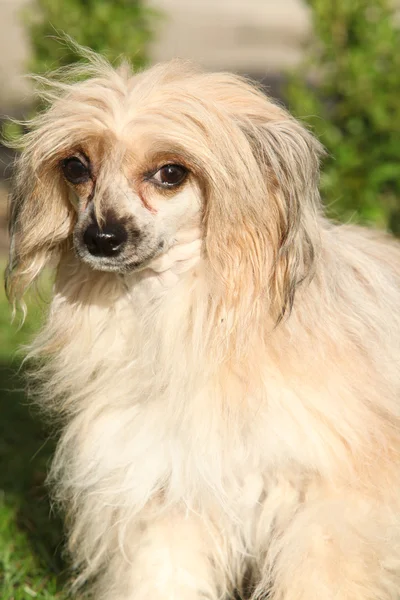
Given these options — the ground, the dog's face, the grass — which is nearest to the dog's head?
the dog's face

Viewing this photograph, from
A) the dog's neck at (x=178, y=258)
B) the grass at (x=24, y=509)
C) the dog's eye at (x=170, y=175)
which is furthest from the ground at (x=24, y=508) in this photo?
the dog's eye at (x=170, y=175)

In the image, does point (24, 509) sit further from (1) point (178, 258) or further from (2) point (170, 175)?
(2) point (170, 175)

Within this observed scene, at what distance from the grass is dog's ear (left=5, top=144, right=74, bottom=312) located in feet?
1.57

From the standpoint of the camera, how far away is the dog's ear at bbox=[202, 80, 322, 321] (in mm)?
2924

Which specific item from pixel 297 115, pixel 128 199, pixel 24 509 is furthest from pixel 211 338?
pixel 297 115

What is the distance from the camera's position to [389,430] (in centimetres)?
309

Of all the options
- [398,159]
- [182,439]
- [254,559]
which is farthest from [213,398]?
[398,159]

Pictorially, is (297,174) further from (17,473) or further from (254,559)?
(17,473)

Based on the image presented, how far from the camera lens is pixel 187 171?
296cm

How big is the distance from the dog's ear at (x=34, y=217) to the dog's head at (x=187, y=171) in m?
0.03

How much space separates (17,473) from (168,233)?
233 centimetres

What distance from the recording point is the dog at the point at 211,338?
294 centimetres

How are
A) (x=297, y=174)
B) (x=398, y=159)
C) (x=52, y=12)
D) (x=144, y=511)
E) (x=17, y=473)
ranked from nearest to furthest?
(x=297, y=174) < (x=144, y=511) < (x=17, y=473) < (x=398, y=159) < (x=52, y=12)

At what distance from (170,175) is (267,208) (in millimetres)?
325
